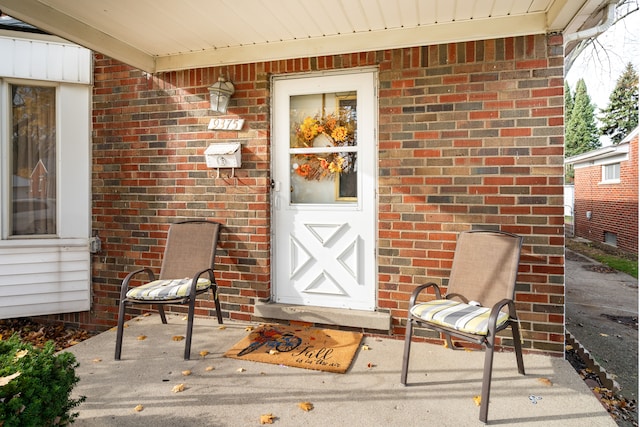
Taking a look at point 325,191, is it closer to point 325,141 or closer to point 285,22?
point 325,141

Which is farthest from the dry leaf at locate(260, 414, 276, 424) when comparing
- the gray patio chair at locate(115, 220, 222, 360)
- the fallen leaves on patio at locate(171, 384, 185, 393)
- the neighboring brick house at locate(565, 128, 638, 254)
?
the neighboring brick house at locate(565, 128, 638, 254)

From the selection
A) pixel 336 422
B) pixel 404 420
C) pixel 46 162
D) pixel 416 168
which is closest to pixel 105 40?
pixel 46 162

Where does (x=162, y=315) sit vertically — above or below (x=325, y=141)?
below

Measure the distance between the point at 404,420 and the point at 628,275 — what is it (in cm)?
914

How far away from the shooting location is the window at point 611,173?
44.7ft

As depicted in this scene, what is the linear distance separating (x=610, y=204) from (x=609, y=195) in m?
0.38

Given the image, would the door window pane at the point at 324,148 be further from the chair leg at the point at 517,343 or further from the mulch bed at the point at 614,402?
the mulch bed at the point at 614,402

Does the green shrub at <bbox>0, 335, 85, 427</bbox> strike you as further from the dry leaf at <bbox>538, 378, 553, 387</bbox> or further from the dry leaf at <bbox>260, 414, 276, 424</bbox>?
the dry leaf at <bbox>538, 378, 553, 387</bbox>

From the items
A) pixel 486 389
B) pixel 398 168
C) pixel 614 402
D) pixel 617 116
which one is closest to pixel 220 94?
pixel 398 168

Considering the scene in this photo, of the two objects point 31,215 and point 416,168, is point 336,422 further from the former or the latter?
point 31,215

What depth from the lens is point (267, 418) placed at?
2.25m

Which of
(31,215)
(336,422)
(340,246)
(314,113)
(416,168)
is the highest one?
(314,113)

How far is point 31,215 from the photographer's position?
14.3 feet

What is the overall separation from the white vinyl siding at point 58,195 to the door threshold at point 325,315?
2206 millimetres
